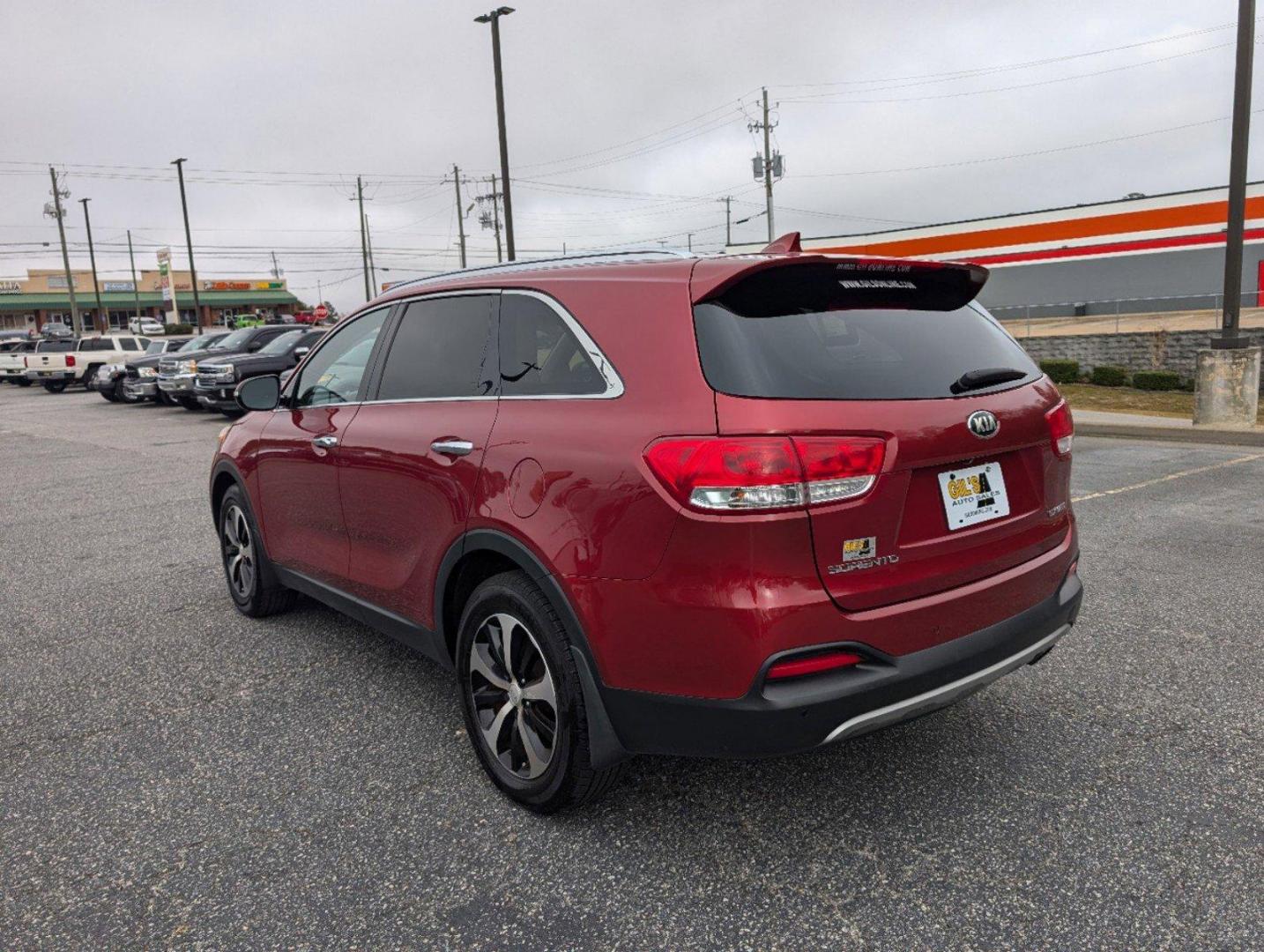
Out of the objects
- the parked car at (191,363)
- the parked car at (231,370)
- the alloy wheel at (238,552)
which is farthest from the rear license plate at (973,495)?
the parked car at (191,363)

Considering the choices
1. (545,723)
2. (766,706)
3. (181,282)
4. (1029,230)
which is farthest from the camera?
(181,282)

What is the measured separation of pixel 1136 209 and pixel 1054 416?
138ft

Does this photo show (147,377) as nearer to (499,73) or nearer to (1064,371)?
(499,73)

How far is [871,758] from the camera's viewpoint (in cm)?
322

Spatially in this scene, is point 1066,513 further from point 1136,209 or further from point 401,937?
point 1136,209

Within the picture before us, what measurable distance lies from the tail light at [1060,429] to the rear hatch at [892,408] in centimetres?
3

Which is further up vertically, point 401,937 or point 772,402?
point 772,402

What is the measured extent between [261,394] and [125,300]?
355ft

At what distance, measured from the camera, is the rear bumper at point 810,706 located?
234 cm

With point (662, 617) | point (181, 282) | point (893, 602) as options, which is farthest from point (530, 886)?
point (181, 282)

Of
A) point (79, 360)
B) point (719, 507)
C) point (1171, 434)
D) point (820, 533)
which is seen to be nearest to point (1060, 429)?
point (820, 533)

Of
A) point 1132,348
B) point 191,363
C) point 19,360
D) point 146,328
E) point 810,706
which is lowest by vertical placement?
point 1132,348

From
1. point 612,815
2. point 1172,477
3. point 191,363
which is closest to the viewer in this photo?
point 612,815

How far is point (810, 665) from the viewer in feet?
7.71
